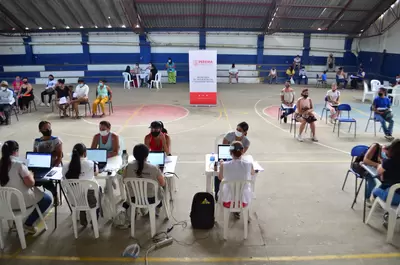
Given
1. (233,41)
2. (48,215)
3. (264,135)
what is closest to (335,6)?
(233,41)

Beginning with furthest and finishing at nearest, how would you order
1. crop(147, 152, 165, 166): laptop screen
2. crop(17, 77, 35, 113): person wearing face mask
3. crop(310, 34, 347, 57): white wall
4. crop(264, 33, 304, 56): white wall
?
1. crop(310, 34, 347, 57): white wall
2. crop(264, 33, 304, 56): white wall
3. crop(17, 77, 35, 113): person wearing face mask
4. crop(147, 152, 165, 166): laptop screen

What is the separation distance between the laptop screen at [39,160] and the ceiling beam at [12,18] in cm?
1713

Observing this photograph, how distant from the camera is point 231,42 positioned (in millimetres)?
20844

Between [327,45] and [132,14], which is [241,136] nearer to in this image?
[132,14]

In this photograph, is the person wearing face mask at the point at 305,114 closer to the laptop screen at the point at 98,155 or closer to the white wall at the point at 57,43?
the laptop screen at the point at 98,155

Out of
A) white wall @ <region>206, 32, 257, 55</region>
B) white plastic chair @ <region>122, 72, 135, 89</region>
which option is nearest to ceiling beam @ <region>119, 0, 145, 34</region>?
white plastic chair @ <region>122, 72, 135, 89</region>

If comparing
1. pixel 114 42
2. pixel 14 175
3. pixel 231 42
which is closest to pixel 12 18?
pixel 114 42

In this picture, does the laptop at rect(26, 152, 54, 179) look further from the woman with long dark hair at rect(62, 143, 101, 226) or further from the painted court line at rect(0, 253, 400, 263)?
the painted court line at rect(0, 253, 400, 263)

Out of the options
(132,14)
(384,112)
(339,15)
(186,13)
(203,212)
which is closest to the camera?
(203,212)

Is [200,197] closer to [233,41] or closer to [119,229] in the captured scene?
[119,229]

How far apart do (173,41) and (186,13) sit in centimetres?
256

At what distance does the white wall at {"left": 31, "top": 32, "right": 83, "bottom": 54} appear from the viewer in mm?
20688

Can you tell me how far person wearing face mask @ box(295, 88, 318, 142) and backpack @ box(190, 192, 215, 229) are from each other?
195 inches

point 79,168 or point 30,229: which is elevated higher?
point 79,168
